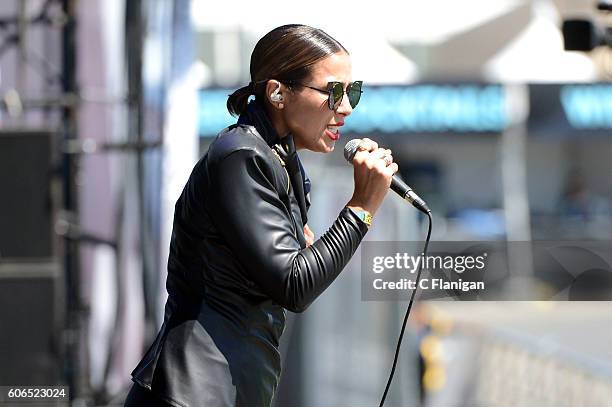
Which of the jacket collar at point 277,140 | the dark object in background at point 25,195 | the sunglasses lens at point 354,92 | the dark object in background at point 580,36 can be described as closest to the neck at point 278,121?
the jacket collar at point 277,140

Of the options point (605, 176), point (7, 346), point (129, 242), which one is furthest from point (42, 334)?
point (605, 176)

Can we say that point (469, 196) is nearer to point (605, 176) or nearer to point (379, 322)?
point (605, 176)

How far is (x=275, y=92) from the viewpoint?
70.3 inches

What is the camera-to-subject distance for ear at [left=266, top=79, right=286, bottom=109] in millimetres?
1784

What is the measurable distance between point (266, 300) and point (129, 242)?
111 inches

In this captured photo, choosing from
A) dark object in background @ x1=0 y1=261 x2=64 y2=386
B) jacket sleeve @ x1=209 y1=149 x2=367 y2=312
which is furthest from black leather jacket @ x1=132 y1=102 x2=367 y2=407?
dark object in background @ x1=0 y1=261 x2=64 y2=386

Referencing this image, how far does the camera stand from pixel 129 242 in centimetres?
448

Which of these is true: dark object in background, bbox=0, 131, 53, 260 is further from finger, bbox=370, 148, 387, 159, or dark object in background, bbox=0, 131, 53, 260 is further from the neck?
finger, bbox=370, 148, 387, 159

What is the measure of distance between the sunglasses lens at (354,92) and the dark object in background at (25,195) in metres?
2.59

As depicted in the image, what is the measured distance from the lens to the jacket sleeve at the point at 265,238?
1634 millimetres

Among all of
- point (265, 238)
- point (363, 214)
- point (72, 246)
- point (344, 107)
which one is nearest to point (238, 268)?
point (265, 238)

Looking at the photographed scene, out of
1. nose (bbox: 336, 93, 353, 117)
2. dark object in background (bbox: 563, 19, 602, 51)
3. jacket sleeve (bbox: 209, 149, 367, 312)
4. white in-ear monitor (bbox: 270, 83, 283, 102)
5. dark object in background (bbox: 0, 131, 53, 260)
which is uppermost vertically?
dark object in background (bbox: 563, 19, 602, 51)

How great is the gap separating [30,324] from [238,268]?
2.70 metres

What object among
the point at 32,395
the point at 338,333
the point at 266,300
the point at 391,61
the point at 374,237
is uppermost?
the point at 391,61
